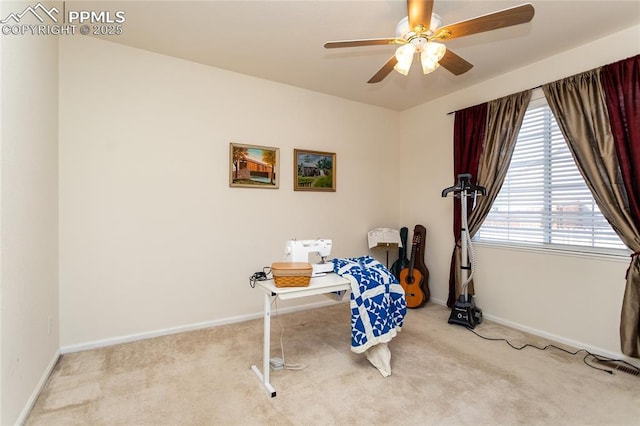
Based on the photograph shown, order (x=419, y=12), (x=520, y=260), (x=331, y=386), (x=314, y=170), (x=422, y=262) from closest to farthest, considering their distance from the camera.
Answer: (x=419, y=12) → (x=331, y=386) → (x=520, y=260) → (x=314, y=170) → (x=422, y=262)

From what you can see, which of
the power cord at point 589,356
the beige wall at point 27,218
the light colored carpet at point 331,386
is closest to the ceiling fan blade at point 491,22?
the light colored carpet at point 331,386

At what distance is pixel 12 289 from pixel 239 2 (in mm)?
2294

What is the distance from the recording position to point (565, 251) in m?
2.88

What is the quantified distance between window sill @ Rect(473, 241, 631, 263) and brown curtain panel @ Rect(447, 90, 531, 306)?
0.91 feet

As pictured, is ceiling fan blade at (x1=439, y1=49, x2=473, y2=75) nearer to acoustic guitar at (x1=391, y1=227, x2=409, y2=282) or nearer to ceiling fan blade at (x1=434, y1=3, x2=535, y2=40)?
ceiling fan blade at (x1=434, y1=3, x2=535, y2=40)

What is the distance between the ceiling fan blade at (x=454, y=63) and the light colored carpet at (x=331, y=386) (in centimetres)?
227

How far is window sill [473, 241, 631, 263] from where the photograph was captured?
101 inches

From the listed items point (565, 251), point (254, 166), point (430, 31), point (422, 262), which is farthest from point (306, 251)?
point (565, 251)

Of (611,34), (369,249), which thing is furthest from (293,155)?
(611,34)

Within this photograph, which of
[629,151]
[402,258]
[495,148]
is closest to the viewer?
[629,151]

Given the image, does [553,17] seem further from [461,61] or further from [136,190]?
[136,190]

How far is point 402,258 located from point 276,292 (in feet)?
8.92

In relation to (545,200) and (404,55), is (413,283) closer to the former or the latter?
(545,200)

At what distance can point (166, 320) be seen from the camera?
301 cm
